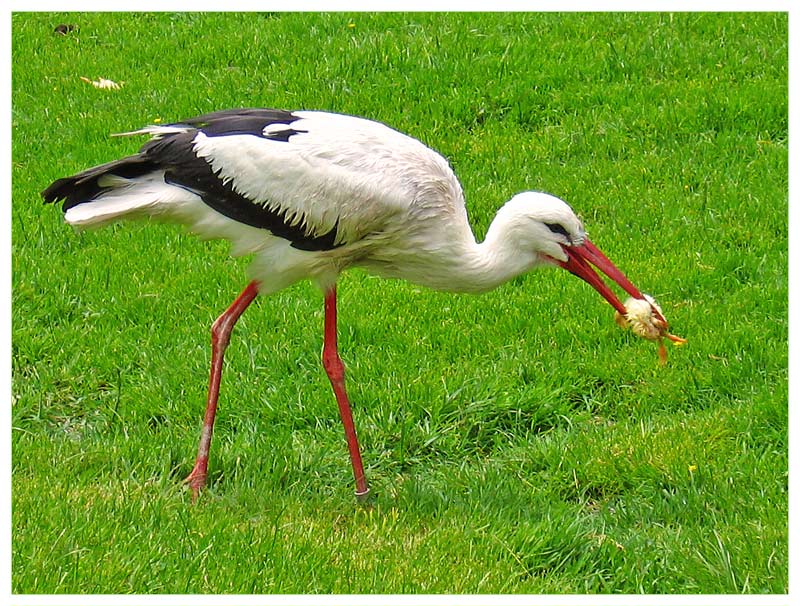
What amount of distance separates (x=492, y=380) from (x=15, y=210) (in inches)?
129

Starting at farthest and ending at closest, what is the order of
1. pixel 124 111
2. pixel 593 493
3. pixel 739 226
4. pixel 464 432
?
pixel 124 111 < pixel 739 226 < pixel 464 432 < pixel 593 493

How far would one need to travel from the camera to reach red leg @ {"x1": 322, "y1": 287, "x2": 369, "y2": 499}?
17.5 ft

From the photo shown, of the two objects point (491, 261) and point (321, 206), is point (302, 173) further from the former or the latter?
point (491, 261)

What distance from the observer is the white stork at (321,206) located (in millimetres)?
5066

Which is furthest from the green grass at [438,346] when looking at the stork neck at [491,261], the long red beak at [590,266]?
the stork neck at [491,261]

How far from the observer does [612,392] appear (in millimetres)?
6090

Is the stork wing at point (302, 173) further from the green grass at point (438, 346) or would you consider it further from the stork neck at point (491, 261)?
the green grass at point (438, 346)

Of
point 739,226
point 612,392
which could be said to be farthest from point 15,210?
point 739,226

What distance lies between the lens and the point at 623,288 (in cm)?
520

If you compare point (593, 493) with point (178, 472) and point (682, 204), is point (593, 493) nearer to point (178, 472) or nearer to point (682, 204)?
point (178, 472)

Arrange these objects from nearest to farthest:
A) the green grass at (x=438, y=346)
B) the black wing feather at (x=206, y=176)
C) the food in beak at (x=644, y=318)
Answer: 1. the green grass at (x=438, y=346)
2. the black wing feather at (x=206, y=176)
3. the food in beak at (x=644, y=318)

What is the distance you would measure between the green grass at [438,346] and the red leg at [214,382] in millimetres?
82

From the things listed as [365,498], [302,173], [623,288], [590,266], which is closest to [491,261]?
[590,266]

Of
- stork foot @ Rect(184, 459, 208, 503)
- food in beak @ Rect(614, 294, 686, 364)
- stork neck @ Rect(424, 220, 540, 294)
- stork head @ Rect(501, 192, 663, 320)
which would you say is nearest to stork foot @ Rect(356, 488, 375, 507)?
stork foot @ Rect(184, 459, 208, 503)
